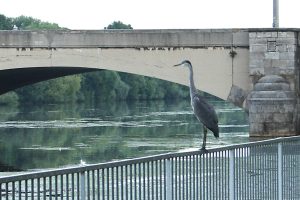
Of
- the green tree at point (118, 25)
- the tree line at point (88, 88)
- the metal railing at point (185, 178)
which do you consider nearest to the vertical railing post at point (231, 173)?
the metal railing at point (185, 178)

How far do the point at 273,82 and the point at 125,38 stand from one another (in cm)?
564

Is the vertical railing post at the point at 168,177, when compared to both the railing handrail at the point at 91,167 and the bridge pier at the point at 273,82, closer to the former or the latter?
the railing handrail at the point at 91,167

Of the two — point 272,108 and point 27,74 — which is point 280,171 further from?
point 27,74

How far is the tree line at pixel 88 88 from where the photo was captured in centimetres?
7919

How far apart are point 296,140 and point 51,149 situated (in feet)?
75.8

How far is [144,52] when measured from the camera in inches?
1277

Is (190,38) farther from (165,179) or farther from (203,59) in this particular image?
(165,179)

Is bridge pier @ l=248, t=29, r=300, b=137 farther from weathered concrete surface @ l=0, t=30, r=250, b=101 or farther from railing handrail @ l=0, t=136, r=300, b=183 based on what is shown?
railing handrail @ l=0, t=136, r=300, b=183

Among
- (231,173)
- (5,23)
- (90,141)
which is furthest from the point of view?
(5,23)

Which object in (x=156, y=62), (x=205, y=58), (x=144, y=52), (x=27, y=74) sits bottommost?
(x=27, y=74)

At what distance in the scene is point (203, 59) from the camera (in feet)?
105

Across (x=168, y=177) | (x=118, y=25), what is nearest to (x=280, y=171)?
(x=168, y=177)

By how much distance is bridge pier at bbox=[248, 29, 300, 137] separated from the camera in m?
29.9

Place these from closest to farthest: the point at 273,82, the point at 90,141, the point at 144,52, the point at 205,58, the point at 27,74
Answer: the point at 273,82 < the point at 205,58 < the point at 144,52 < the point at 90,141 < the point at 27,74
